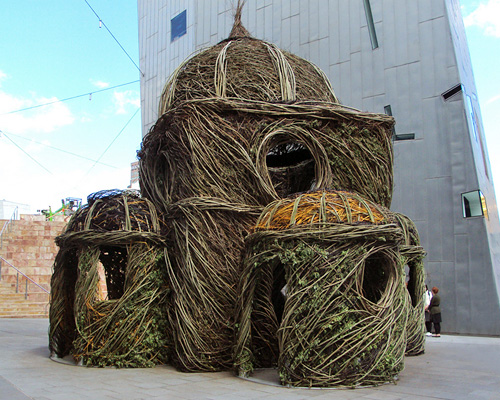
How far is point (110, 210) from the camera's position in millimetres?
8070

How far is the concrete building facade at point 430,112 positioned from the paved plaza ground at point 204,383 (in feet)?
14.0

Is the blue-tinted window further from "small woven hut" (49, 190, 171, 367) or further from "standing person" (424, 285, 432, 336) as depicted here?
"small woven hut" (49, 190, 171, 367)

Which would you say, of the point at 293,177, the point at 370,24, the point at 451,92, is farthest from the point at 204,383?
the point at 370,24

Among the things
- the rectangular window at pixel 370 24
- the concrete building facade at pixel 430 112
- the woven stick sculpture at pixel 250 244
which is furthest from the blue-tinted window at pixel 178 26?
the woven stick sculpture at pixel 250 244

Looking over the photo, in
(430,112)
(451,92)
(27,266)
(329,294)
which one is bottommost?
(27,266)

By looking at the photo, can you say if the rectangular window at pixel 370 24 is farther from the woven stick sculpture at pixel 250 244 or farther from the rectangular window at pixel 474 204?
the woven stick sculpture at pixel 250 244

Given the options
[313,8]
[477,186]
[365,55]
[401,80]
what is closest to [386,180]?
[477,186]

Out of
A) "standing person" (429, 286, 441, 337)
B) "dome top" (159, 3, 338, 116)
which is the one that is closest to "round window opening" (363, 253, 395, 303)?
"dome top" (159, 3, 338, 116)

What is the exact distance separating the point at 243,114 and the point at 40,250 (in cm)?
1510

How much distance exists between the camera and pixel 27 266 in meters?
19.7

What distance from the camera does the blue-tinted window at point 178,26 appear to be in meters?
21.7

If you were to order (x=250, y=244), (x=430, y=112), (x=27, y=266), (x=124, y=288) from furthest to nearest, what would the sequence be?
1. (x=27, y=266)
2. (x=430, y=112)
3. (x=124, y=288)
4. (x=250, y=244)

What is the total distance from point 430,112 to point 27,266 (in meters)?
15.5

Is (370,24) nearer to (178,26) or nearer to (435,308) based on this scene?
(435,308)
